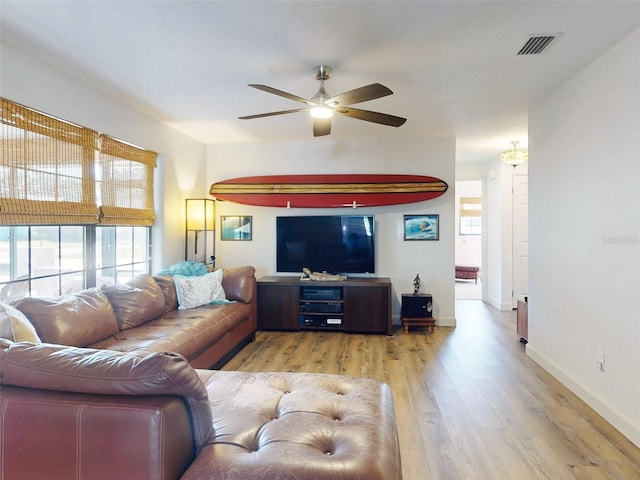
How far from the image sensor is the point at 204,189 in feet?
17.3

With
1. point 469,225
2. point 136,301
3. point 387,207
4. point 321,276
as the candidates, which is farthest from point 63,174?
point 469,225

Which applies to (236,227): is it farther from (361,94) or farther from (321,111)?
(361,94)

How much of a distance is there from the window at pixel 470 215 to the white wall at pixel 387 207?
5457mm

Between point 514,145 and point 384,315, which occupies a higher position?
point 514,145

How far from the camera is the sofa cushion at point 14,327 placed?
189 cm

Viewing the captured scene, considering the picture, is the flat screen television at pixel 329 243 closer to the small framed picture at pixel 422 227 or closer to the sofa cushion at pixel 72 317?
the small framed picture at pixel 422 227

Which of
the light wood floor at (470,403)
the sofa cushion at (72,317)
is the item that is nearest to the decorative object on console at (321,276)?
the light wood floor at (470,403)

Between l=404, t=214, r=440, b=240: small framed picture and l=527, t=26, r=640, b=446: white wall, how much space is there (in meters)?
1.41

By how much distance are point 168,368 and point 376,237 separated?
13.3 ft

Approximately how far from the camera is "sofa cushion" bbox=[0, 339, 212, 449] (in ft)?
3.80

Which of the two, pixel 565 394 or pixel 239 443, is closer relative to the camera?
pixel 239 443

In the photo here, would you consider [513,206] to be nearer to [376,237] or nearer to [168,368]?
[376,237]

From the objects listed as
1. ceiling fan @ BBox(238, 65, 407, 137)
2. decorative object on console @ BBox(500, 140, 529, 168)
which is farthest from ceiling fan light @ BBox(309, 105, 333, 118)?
decorative object on console @ BBox(500, 140, 529, 168)

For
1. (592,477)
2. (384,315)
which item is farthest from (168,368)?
(384,315)
